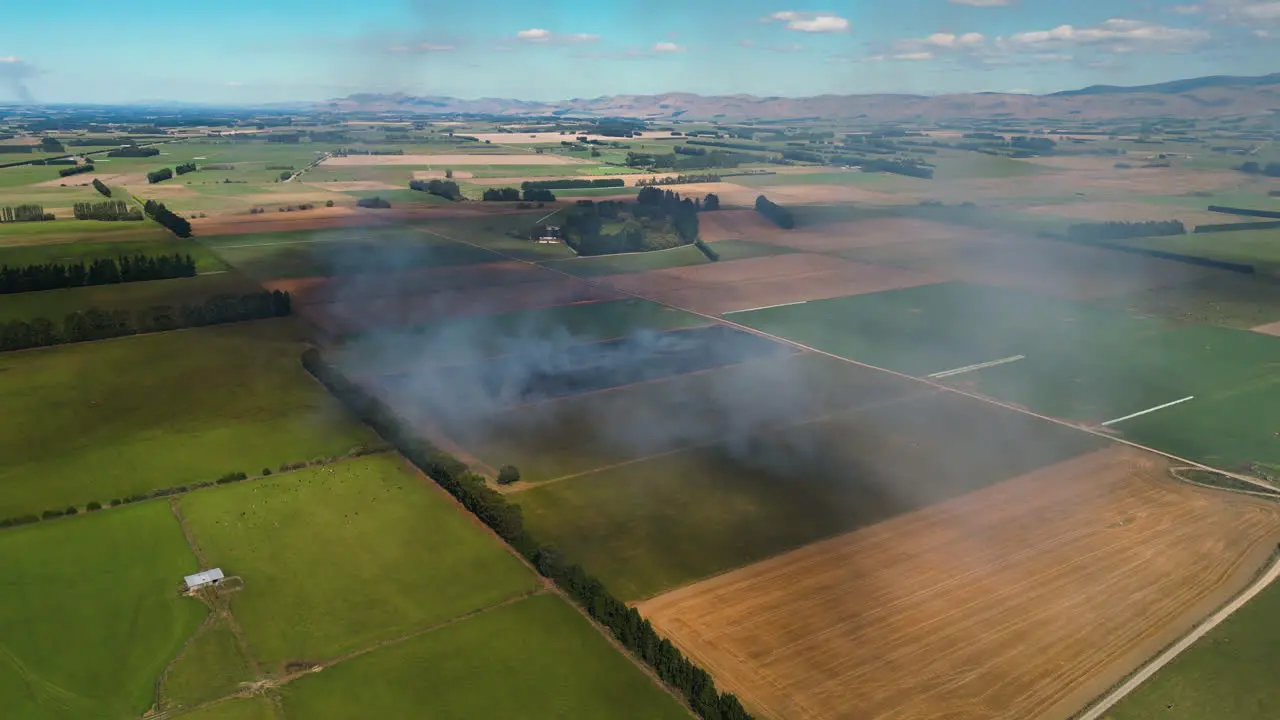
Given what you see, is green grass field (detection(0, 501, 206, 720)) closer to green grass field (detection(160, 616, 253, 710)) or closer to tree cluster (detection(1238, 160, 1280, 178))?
green grass field (detection(160, 616, 253, 710))

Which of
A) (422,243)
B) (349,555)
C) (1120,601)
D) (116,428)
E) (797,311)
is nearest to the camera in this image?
(1120,601)

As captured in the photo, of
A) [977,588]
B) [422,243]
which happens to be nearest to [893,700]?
[977,588]

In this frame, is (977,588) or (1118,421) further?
(1118,421)

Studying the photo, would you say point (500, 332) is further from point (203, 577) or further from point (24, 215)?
point (24, 215)

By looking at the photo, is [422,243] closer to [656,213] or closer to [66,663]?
[656,213]

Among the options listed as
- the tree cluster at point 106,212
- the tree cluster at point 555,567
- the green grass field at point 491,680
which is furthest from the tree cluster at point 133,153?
the green grass field at point 491,680
